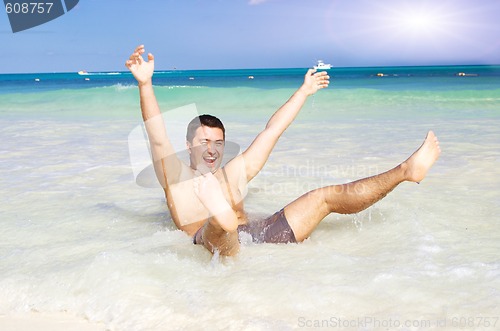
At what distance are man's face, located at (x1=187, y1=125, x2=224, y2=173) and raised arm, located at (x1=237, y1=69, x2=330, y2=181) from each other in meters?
0.23

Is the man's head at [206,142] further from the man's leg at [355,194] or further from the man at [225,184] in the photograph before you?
the man's leg at [355,194]

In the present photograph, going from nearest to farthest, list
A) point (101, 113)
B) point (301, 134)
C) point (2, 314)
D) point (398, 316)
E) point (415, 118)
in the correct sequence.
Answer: point (398, 316) → point (2, 314) → point (301, 134) → point (415, 118) → point (101, 113)

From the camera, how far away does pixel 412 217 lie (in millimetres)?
3240

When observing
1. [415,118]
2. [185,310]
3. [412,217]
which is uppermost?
[185,310]

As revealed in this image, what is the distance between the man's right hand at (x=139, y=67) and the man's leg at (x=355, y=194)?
3.14ft

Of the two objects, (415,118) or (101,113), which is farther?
(101,113)

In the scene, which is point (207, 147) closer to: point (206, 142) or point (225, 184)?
point (206, 142)

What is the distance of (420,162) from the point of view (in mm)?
2639

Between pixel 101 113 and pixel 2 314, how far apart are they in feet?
36.5

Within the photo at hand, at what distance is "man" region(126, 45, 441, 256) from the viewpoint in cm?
256

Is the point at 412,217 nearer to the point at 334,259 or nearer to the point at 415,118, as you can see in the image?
the point at 334,259

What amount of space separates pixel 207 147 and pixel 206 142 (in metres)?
0.03

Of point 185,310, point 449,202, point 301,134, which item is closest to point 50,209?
point 185,310

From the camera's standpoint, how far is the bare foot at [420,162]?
8.63 feet
